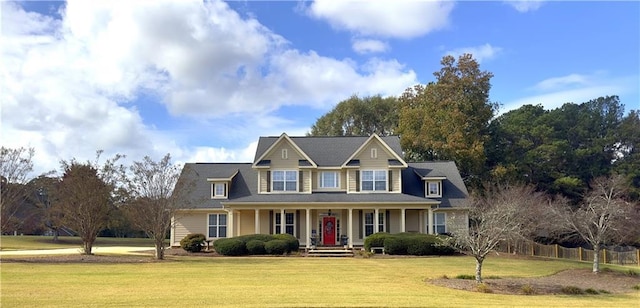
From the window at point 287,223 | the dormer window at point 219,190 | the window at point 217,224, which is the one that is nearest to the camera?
the window at point 287,223

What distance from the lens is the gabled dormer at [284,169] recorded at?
133 feet

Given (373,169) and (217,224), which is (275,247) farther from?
(373,169)

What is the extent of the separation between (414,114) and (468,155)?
21.6ft

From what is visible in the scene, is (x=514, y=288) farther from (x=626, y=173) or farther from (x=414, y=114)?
(x=626, y=173)

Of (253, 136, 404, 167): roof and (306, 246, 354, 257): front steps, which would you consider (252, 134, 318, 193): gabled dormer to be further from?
(306, 246, 354, 257): front steps

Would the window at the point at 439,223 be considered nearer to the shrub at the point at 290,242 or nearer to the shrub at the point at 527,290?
the shrub at the point at 290,242

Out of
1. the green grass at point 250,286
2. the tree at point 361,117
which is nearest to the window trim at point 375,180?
the green grass at point 250,286

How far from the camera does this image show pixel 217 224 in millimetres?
41375

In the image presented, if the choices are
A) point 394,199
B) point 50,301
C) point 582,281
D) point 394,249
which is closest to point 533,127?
point 394,199

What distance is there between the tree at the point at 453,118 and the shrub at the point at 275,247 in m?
21.2

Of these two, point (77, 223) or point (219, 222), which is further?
point (219, 222)

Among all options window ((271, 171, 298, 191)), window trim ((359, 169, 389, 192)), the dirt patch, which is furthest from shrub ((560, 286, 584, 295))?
window ((271, 171, 298, 191))

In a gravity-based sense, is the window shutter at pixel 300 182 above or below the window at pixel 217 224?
above

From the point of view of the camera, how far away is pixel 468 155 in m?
49.2
